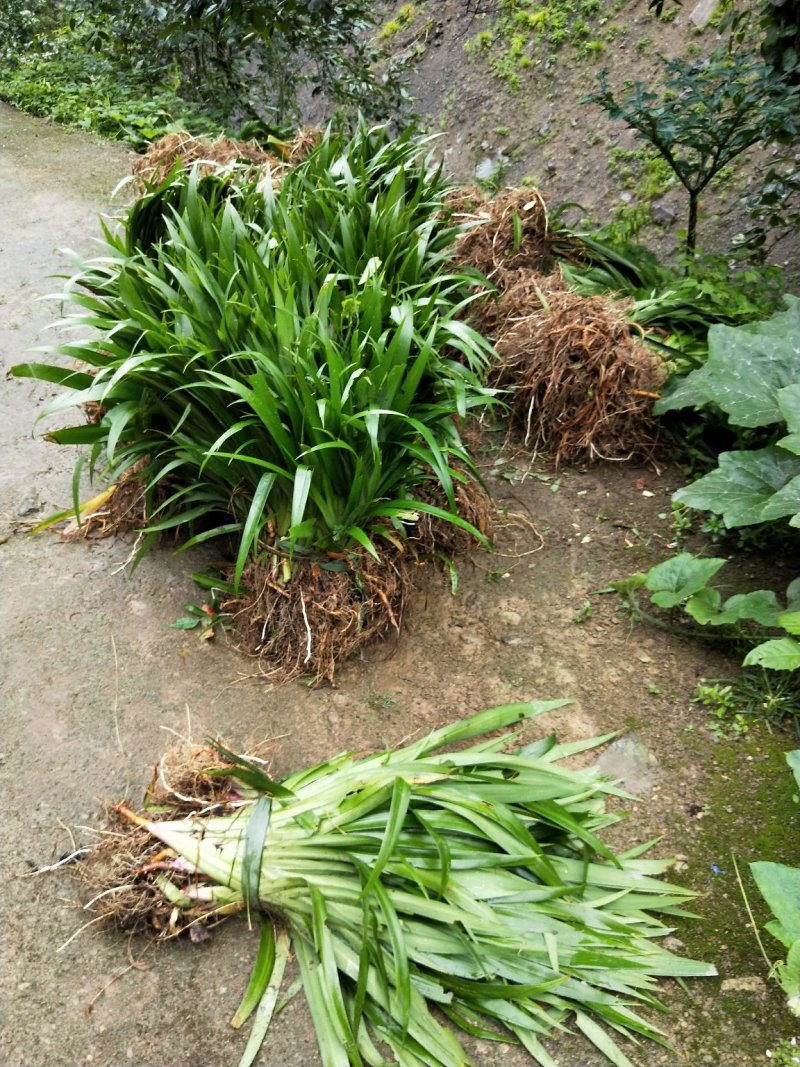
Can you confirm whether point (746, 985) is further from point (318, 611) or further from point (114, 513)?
point (114, 513)

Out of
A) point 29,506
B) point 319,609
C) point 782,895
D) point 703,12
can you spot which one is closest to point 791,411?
point 782,895

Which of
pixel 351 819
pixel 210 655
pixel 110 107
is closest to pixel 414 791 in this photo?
pixel 351 819

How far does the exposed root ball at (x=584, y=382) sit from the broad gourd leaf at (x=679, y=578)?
0.86m

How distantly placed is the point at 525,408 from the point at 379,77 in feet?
17.6

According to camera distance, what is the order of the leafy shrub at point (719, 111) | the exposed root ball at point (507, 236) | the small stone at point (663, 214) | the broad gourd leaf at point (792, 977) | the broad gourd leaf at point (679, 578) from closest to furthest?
the broad gourd leaf at point (792, 977) < the broad gourd leaf at point (679, 578) < the leafy shrub at point (719, 111) < the exposed root ball at point (507, 236) < the small stone at point (663, 214)

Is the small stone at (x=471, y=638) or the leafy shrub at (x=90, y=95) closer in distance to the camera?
the small stone at (x=471, y=638)

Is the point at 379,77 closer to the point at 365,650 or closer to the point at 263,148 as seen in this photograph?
the point at 263,148

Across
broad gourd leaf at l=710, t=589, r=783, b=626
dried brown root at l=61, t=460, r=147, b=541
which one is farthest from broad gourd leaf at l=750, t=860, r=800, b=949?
dried brown root at l=61, t=460, r=147, b=541

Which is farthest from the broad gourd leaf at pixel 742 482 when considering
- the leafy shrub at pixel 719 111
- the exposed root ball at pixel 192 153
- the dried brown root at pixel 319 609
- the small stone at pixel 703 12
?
the small stone at pixel 703 12

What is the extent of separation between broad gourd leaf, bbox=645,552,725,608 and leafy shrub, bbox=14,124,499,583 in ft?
2.03

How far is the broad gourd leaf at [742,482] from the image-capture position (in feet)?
8.08

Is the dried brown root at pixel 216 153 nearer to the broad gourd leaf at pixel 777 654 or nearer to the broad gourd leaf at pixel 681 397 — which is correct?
the broad gourd leaf at pixel 681 397

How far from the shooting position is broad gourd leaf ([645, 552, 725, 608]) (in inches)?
93.6

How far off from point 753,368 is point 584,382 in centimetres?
70
